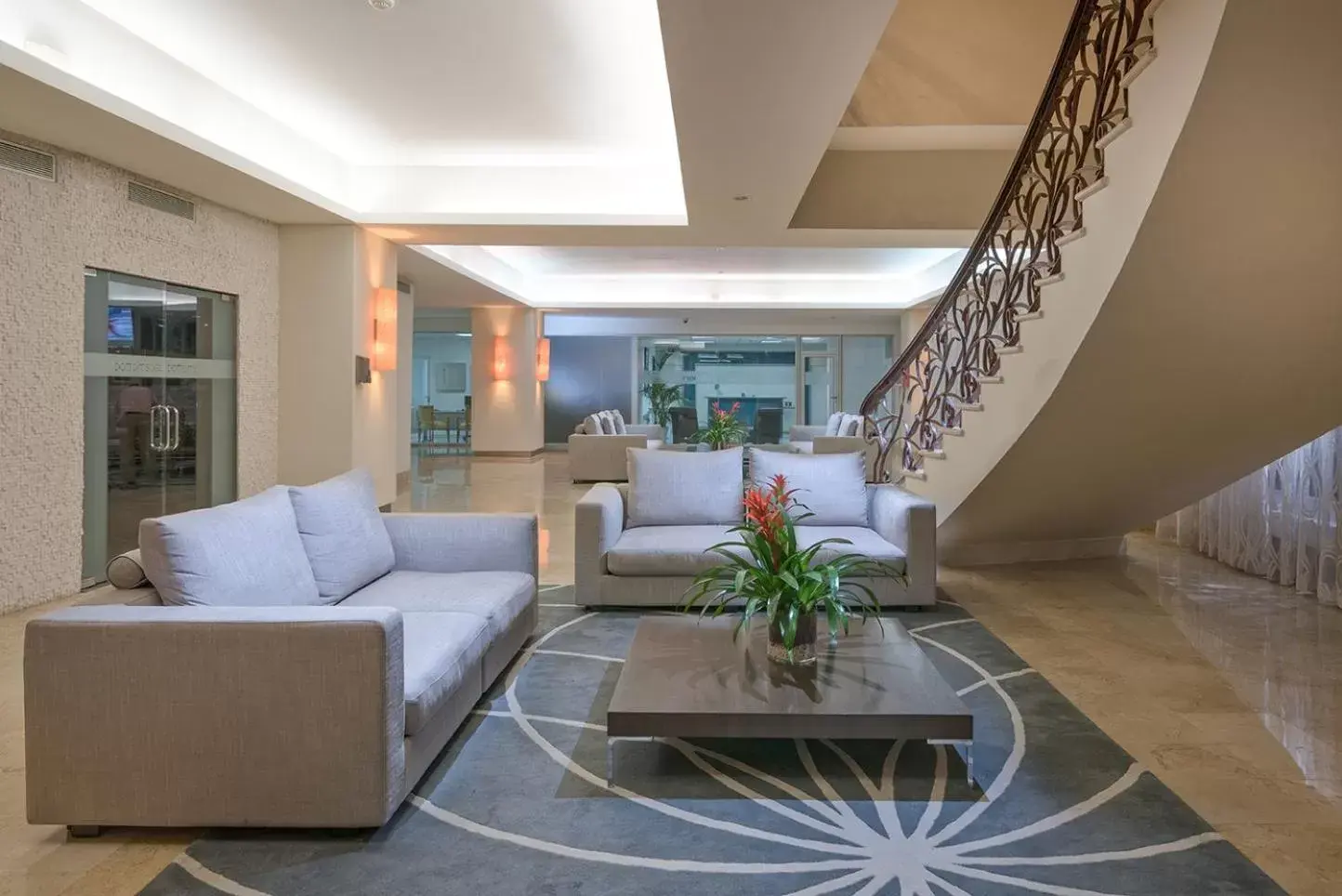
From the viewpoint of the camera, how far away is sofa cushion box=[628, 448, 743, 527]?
17.7 feet

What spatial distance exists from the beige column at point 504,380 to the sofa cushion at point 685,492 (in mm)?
9576

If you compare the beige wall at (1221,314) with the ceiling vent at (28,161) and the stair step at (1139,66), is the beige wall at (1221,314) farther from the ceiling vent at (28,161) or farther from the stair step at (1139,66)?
the ceiling vent at (28,161)

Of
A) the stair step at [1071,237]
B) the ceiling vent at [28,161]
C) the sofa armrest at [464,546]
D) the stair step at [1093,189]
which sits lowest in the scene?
the sofa armrest at [464,546]

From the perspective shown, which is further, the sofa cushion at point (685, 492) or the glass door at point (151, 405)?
the glass door at point (151, 405)

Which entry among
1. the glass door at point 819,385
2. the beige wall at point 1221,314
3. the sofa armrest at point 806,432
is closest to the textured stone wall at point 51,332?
the beige wall at point 1221,314

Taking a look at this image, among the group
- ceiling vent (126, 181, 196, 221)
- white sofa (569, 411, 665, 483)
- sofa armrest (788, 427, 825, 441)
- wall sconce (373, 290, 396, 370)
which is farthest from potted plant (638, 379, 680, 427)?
ceiling vent (126, 181, 196, 221)

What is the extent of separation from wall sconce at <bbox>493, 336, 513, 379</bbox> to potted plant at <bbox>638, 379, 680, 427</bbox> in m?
4.19

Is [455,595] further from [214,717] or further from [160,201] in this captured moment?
[160,201]

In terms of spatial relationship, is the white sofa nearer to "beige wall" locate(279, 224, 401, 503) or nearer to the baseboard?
"beige wall" locate(279, 224, 401, 503)

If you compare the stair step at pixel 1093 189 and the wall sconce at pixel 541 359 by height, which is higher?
the wall sconce at pixel 541 359

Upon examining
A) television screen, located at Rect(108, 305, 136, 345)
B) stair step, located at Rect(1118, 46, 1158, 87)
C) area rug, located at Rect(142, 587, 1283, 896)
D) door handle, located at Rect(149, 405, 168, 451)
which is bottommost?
area rug, located at Rect(142, 587, 1283, 896)

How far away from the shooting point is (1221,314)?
12.2ft

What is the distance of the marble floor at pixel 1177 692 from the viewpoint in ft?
7.66

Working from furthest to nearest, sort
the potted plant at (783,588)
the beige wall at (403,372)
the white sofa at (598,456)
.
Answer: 1. the white sofa at (598,456)
2. the beige wall at (403,372)
3. the potted plant at (783,588)
